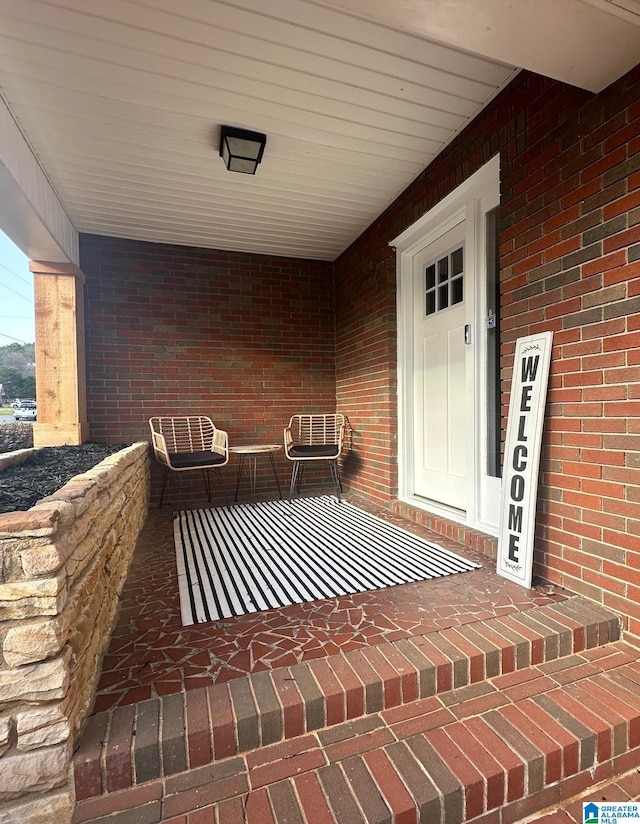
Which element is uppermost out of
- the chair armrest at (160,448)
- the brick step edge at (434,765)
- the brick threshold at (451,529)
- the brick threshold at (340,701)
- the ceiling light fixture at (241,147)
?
the ceiling light fixture at (241,147)

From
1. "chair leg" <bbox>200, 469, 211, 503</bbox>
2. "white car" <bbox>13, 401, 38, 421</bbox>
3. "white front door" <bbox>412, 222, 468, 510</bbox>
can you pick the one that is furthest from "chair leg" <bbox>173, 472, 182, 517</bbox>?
"white front door" <bbox>412, 222, 468, 510</bbox>

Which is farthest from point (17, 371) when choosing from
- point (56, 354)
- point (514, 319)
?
point (514, 319)

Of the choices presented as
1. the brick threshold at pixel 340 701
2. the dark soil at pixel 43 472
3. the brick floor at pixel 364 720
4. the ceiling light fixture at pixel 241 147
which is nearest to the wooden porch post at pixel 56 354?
the dark soil at pixel 43 472

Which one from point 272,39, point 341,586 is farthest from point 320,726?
point 272,39

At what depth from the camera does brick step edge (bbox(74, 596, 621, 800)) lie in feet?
3.26

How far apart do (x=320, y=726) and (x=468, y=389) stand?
189 cm

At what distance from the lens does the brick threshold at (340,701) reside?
0.99m

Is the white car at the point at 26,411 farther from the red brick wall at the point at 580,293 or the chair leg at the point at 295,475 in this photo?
the red brick wall at the point at 580,293

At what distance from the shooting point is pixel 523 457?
1829mm

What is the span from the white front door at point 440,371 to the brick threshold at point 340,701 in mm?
1191

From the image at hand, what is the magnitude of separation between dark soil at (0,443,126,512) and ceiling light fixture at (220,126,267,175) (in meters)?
1.93

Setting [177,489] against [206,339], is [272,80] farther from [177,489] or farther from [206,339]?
[177,489]
